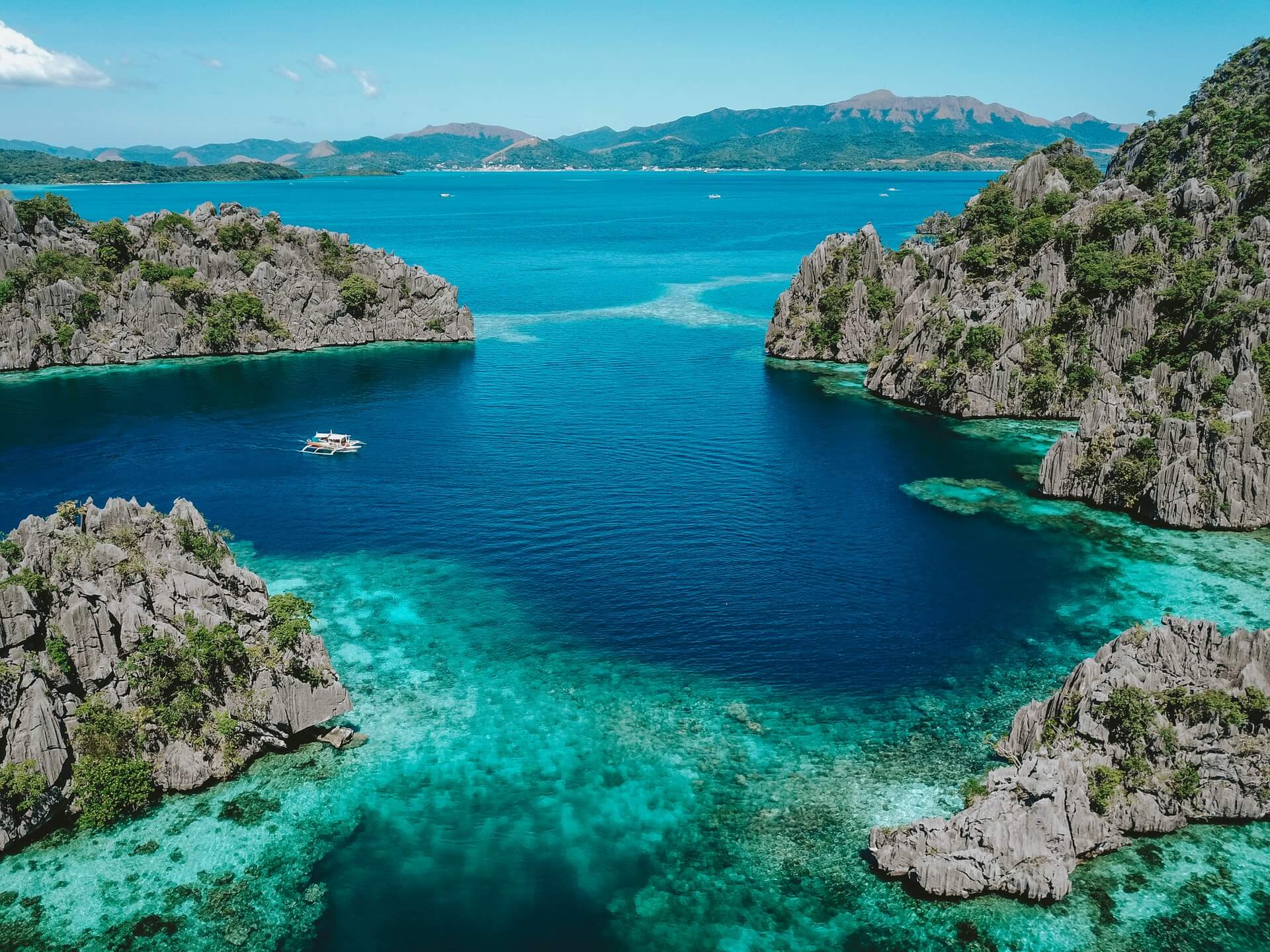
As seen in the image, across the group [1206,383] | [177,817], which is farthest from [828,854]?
[1206,383]

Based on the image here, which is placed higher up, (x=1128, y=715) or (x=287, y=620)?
(x=287, y=620)

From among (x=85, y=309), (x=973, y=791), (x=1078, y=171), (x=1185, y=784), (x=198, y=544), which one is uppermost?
(x=1078, y=171)

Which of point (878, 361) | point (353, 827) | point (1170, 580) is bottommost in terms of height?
point (353, 827)

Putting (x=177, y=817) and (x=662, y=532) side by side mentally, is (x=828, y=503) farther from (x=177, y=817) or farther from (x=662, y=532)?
(x=177, y=817)

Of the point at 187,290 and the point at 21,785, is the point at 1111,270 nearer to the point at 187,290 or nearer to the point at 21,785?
the point at 21,785

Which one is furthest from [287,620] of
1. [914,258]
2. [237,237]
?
[237,237]

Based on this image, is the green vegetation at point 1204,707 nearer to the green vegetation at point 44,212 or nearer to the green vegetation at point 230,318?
the green vegetation at point 230,318
